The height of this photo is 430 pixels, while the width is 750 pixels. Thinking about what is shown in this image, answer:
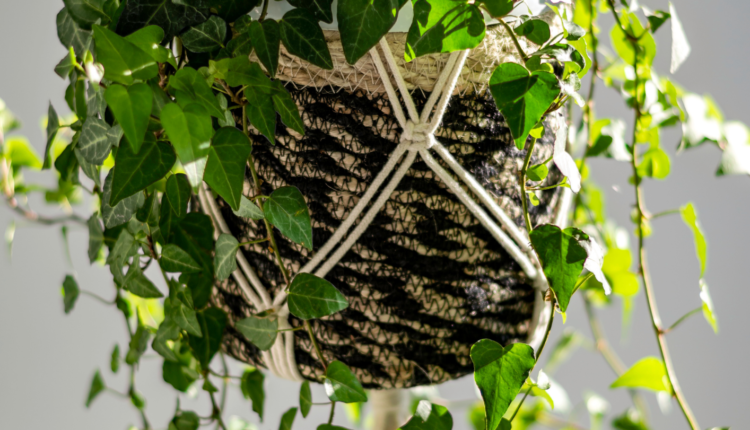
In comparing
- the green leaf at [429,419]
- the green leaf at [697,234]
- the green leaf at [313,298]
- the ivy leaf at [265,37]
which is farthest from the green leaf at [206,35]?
the green leaf at [697,234]

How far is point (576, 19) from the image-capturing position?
51 centimetres

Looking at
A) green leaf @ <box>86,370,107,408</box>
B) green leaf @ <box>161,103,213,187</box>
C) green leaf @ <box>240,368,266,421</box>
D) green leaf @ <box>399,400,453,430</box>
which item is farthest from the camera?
green leaf @ <box>86,370,107,408</box>

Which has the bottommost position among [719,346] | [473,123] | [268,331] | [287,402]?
[287,402]

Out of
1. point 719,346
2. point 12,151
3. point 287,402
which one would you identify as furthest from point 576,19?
point 287,402

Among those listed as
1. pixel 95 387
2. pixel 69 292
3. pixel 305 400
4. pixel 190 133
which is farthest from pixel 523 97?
pixel 95 387

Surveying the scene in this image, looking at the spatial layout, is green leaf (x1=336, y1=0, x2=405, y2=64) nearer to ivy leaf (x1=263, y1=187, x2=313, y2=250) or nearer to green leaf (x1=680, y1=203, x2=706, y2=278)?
ivy leaf (x1=263, y1=187, x2=313, y2=250)

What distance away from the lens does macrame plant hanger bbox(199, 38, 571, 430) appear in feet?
1.07

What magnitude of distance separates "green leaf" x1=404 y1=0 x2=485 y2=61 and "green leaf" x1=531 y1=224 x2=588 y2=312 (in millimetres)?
104

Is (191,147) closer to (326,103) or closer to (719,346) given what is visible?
(326,103)

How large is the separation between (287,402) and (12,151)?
2.07 ft

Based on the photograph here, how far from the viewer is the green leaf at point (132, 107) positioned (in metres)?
0.26

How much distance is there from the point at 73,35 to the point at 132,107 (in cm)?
14

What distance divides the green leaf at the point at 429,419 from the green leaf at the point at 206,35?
239mm

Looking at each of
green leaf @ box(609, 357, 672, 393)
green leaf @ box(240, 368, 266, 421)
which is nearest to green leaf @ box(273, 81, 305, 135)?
green leaf @ box(240, 368, 266, 421)
